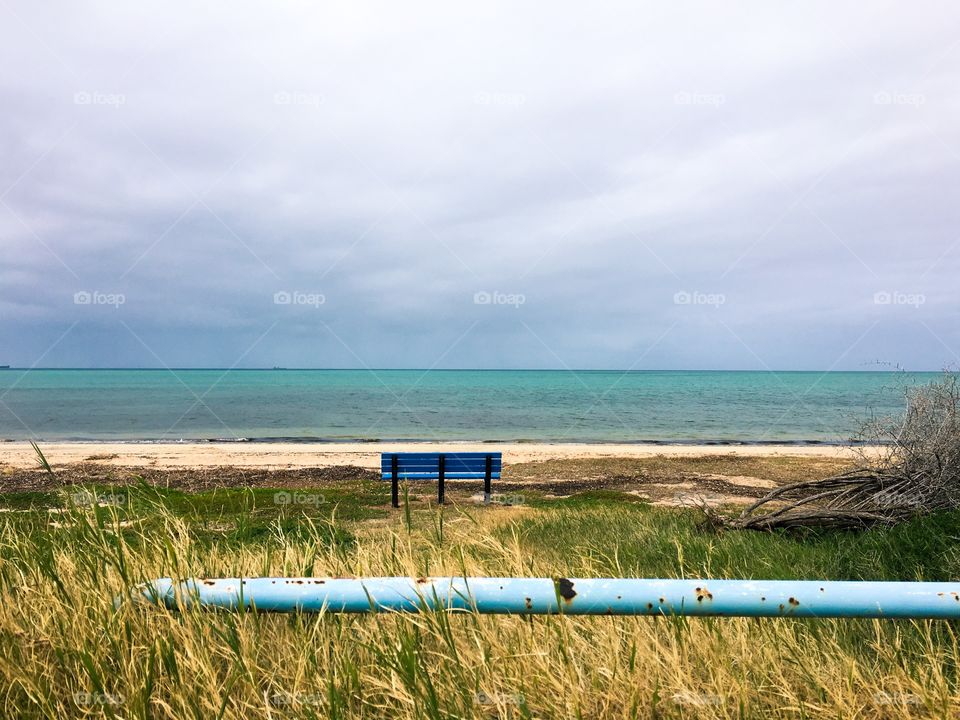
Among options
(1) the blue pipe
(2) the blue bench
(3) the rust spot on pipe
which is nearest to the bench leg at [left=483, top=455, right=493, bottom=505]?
(2) the blue bench

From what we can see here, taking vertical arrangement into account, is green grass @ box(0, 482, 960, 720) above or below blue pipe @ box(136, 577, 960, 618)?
below

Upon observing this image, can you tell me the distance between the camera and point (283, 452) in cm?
2434

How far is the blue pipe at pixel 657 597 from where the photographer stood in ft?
6.01

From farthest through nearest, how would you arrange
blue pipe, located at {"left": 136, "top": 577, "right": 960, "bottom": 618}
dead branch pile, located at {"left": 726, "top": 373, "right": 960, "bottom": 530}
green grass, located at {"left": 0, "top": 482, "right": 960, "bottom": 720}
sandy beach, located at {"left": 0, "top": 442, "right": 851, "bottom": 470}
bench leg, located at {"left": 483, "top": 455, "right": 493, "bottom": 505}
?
sandy beach, located at {"left": 0, "top": 442, "right": 851, "bottom": 470} < bench leg, located at {"left": 483, "top": 455, "right": 493, "bottom": 505} < dead branch pile, located at {"left": 726, "top": 373, "right": 960, "bottom": 530} < green grass, located at {"left": 0, "top": 482, "right": 960, "bottom": 720} < blue pipe, located at {"left": 136, "top": 577, "right": 960, "bottom": 618}

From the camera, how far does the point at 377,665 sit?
7.11ft

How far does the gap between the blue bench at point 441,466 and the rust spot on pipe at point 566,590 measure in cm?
1032

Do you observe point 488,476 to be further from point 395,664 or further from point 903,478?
point 395,664

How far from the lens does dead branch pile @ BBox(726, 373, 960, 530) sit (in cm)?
607

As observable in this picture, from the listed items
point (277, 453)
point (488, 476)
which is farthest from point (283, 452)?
point (488, 476)

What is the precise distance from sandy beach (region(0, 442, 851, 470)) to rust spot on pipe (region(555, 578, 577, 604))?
18.0m

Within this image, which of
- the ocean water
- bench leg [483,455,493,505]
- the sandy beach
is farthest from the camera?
the ocean water

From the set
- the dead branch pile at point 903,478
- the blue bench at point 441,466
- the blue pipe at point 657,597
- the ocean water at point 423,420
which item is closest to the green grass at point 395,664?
the blue pipe at point 657,597

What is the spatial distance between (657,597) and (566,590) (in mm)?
269

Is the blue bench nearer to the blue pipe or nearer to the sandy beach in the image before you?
the sandy beach
